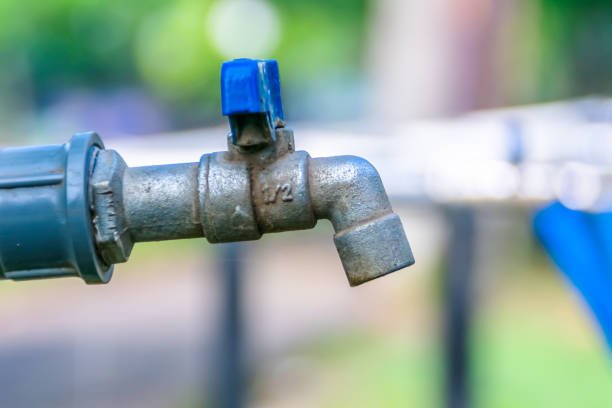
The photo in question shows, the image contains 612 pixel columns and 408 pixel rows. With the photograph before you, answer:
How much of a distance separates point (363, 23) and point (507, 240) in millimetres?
9450

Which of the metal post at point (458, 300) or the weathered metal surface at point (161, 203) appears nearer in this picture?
the weathered metal surface at point (161, 203)

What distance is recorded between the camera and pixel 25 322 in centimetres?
416

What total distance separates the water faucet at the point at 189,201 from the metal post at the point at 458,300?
1.21 meters

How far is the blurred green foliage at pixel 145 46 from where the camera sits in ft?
Result: 35.5

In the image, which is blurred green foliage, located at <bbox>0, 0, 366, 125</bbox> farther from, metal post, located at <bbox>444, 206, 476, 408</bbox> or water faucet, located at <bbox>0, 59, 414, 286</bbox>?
water faucet, located at <bbox>0, 59, 414, 286</bbox>

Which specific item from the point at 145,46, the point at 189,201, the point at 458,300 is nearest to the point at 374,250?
the point at 189,201

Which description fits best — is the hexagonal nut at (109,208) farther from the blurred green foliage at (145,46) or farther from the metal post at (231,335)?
the blurred green foliage at (145,46)

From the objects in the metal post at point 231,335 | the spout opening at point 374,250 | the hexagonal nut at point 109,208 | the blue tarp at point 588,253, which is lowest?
the metal post at point 231,335

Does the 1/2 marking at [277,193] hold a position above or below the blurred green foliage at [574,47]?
above

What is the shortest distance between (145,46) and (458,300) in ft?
36.7

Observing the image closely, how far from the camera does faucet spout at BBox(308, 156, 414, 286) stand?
0.67m

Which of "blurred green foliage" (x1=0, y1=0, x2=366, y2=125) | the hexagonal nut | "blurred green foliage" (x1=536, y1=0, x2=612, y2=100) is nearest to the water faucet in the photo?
the hexagonal nut

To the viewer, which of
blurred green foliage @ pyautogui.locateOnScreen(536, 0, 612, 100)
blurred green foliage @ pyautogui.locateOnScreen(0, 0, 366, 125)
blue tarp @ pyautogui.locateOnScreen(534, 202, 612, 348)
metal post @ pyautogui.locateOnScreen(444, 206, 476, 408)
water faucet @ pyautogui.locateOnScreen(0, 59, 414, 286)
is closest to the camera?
water faucet @ pyautogui.locateOnScreen(0, 59, 414, 286)

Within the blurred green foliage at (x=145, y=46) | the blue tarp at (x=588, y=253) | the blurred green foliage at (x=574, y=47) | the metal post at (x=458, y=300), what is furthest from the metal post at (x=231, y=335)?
the blurred green foliage at (x=145, y=46)
